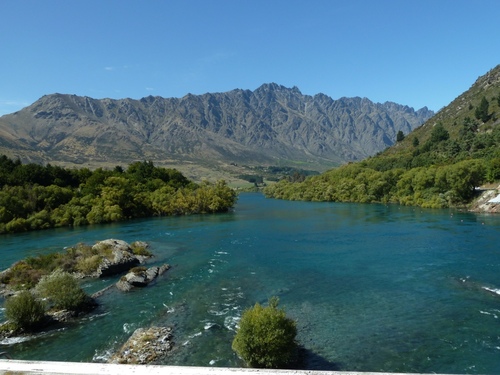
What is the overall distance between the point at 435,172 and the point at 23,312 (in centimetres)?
11623

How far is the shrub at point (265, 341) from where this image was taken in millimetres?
19284

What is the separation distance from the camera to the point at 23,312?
25.8m

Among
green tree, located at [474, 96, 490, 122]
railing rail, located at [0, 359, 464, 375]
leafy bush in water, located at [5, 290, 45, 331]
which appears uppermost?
green tree, located at [474, 96, 490, 122]

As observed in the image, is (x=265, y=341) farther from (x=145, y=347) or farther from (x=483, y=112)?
(x=483, y=112)

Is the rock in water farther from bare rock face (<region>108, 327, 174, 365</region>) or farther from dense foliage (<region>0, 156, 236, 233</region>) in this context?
dense foliage (<region>0, 156, 236, 233</region>)

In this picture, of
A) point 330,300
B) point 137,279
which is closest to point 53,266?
point 137,279

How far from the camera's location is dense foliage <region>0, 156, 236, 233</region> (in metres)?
86.1

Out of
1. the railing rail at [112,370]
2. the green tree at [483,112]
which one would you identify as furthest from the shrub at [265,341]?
the green tree at [483,112]

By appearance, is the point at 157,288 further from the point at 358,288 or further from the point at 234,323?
the point at 358,288

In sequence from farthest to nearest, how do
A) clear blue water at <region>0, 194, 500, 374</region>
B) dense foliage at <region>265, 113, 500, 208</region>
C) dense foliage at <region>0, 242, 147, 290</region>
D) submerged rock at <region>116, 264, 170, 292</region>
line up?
dense foliage at <region>265, 113, 500, 208</region>
dense foliage at <region>0, 242, 147, 290</region>
submerged rock at <region>116, 264, 170, 292</region>
clear blue water at <region>0, 194, 500, 374</region>

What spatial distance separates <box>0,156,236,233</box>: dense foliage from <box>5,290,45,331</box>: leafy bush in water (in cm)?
6452

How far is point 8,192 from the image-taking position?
3423 inches

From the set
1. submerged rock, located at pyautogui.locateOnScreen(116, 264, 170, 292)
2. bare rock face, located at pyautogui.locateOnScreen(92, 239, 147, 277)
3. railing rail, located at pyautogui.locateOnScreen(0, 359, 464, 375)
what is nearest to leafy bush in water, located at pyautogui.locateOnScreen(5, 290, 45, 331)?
submerged rock, located at pyautogui.locateOnScreen(116, 264, 170, 292)

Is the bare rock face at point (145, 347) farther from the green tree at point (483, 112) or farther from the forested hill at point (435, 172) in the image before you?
the green tree at point (483, 112)
